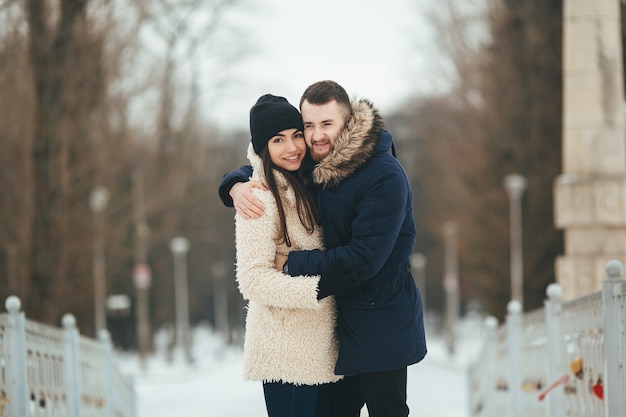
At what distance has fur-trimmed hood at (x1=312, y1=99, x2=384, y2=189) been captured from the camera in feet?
17.9

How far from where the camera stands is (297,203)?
5504mm

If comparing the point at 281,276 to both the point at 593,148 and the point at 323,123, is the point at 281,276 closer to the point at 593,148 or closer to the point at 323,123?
the point at 323,123

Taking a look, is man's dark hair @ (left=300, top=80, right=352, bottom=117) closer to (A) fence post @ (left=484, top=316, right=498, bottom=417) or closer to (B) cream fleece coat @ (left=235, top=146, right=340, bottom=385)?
(B) cream fleece coat @ (left=235, top=146, right=340, bottom=385)

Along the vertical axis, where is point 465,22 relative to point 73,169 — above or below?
above

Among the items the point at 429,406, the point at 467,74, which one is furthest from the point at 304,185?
the point at 467,74

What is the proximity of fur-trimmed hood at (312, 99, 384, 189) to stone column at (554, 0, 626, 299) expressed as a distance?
33.8 feet

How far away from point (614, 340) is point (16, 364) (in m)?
3.75

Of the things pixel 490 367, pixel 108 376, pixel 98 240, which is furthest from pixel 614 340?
pixel 98 240

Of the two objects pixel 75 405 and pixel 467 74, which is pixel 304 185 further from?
pixel 467 74

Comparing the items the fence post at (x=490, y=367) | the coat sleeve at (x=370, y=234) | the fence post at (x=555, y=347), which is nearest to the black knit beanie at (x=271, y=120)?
the coat sleeve at (x=370, y=234)

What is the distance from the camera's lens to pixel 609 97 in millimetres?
15516

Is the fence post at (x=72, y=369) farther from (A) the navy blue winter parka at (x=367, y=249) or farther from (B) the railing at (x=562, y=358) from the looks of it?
(A) the navy blue winter parka at (x=367, y=249)

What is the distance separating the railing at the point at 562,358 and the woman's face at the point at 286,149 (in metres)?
1.77

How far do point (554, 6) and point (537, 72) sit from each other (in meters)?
1.80
